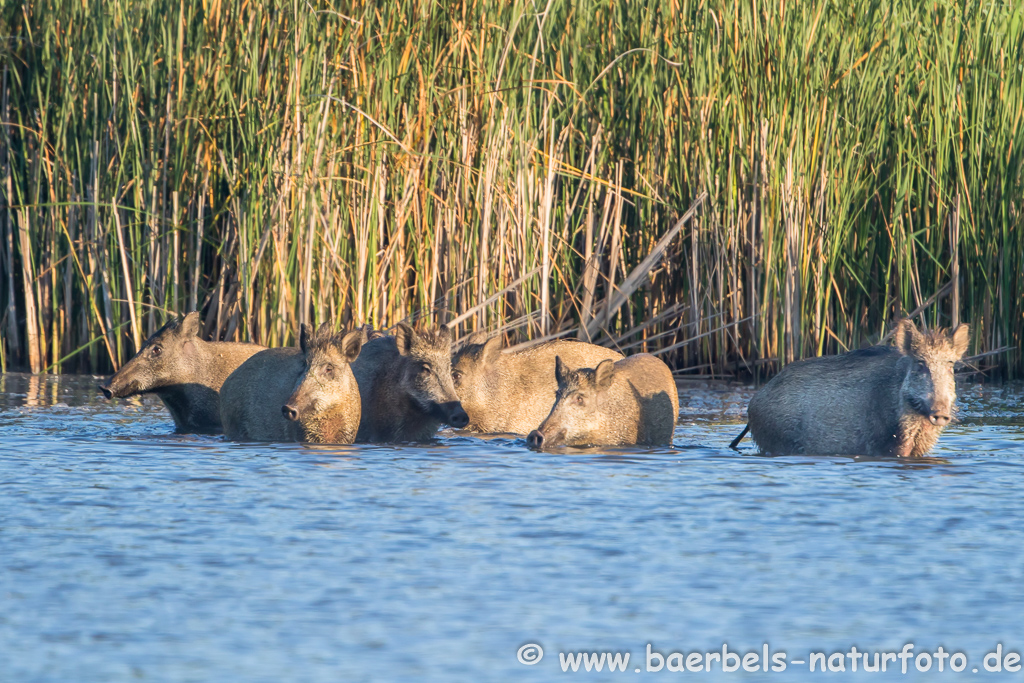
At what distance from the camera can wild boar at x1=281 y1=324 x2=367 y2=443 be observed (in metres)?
8.16

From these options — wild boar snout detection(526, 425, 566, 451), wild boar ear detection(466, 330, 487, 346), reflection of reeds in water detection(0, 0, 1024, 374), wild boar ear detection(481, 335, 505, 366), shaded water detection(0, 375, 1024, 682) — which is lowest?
shaded water detection(0, 375, 1024, 682)

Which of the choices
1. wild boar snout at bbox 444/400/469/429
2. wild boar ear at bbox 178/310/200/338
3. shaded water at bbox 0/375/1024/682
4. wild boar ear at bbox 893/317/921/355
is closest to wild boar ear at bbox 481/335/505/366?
wild boar snout at bbox 444/400/469/429

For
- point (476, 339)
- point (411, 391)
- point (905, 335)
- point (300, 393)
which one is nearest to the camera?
point (905, 335)

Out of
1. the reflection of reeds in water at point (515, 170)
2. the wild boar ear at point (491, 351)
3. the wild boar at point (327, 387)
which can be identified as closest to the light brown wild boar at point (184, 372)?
the reflection of reeds in water at point (515, 170)

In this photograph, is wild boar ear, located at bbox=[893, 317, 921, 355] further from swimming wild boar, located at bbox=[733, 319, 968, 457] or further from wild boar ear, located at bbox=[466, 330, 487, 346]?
wild boar ear, located at bbox=[466, 330, 487, 346]

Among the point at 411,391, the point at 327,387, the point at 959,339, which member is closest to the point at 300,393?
the point at 327,387

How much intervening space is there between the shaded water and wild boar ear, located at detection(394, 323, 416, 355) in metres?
1.06

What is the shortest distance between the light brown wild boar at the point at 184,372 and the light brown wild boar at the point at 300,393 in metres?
0.55

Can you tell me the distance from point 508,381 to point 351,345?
1287mm

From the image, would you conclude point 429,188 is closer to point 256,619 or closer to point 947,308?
point 947,308

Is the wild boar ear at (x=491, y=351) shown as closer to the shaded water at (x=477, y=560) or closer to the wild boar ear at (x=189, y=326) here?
the shaded water at (x=477, y=560)

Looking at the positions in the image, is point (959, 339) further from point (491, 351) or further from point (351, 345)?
point (351, 345)

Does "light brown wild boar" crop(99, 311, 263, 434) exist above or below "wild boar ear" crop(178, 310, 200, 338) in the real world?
below

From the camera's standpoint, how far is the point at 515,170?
33.7 ft
